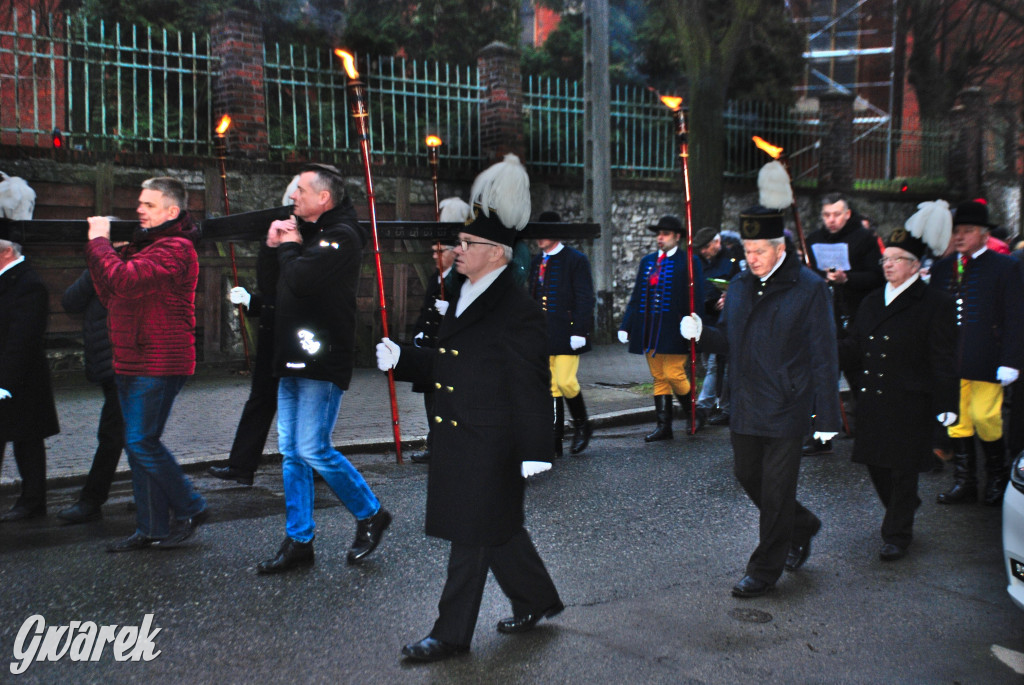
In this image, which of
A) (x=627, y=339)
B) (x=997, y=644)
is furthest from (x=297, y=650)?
(x=627, y=339)

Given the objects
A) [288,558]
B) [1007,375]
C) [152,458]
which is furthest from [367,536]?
[1007,375]

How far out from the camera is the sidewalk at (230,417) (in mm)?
7859

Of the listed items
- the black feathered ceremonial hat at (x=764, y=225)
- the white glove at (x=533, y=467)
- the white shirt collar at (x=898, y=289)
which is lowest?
the white glove at (x=533, y=467)

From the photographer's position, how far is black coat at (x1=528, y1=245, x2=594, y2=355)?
8.30 meters

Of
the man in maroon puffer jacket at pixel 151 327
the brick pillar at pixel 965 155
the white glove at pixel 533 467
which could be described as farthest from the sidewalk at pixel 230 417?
the brick pillar at pixel 965 155

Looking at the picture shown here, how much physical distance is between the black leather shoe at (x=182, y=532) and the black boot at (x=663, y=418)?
14.2 ft

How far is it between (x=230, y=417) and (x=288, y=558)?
4.72 m

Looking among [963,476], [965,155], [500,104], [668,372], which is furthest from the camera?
[965,155]

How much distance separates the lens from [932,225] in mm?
6305

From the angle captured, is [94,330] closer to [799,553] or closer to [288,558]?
[288,558]

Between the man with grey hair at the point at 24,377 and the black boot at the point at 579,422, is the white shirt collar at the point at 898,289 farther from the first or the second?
the man with grey hair at the point at 24,377

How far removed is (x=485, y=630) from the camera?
4.50 meters

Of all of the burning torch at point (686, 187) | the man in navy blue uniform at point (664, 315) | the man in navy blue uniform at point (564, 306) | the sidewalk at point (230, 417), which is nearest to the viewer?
the sidewalk at point (230, 417)

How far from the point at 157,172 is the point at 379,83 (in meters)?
4.01
